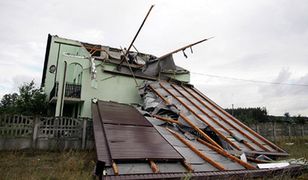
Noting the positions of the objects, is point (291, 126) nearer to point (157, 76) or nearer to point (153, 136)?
point (157, 76)

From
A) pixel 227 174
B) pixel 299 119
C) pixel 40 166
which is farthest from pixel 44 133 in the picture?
pixel 299 119

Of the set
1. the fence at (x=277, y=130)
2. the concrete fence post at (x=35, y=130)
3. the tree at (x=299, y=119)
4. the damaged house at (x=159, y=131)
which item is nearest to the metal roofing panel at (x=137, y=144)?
the damaged house at (x=159, y=131)

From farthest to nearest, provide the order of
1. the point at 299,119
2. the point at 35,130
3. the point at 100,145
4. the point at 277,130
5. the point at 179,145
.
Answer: the point at 299,119, the point at 277,130, the point at 35,130, the point at 179,145, the point at 100,145

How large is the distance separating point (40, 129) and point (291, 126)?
12738 millimetres

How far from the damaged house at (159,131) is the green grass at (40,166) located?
2.26 feet

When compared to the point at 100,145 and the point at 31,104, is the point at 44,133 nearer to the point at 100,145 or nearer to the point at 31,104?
the point at 100,145

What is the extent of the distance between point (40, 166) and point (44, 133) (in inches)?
78.0

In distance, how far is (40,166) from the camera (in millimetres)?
3967

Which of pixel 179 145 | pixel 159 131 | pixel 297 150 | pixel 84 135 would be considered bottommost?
pixel 297 150

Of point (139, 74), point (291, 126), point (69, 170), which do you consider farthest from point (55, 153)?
point (291, 126)

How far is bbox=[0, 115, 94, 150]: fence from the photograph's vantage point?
17.6 ft

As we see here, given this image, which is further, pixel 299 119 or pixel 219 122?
pixel 299 119

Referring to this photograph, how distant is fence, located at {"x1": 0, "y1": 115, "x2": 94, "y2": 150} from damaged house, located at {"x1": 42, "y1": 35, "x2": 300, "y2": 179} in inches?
35.6

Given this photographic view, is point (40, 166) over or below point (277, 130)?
below
